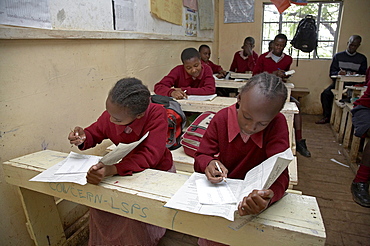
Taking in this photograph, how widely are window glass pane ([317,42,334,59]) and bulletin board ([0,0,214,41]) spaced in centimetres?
405

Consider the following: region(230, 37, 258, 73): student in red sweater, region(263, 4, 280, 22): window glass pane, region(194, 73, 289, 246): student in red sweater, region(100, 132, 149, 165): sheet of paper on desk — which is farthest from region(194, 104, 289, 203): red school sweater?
region(263, 4, 280, 22): window glass pane

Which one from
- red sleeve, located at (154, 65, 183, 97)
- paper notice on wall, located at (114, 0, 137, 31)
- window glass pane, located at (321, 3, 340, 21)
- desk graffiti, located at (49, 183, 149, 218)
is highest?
window glass pane, located at (321, 3, 340, 21)

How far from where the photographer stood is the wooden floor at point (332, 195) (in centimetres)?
192

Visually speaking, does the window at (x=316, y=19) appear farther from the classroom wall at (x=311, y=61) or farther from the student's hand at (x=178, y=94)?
the student's hand at (x=178, y=94)

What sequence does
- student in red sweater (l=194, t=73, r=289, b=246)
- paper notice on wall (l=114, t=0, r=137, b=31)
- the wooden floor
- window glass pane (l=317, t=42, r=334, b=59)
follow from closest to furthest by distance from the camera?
1. student in red sweater (l=194, t=73, r=289, b=246)
2. the wooden floor
3. paper notice on wall (l=114, t=0, r=137, b=31)
4. window glass pane (l=317, t=42, r=334, b=59)

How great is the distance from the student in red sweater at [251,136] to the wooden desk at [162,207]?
88 millimetres

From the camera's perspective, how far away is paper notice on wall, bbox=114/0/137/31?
7.63 ft

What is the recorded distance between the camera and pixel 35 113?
1.59 m

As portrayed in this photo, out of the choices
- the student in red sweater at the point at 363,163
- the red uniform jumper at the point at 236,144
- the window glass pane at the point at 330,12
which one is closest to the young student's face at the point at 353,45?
the window glass pane at the point at 330,12

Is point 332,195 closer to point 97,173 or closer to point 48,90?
point 97,173

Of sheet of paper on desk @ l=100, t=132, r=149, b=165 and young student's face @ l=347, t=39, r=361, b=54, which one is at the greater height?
young student's face @ l=347, t=39, r=361, b=54

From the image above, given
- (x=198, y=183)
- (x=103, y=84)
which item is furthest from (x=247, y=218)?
(x=103, y=84)

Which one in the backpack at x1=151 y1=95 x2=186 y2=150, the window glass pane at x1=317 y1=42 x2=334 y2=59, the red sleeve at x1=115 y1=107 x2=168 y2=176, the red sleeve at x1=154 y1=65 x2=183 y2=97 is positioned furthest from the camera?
the window glass pane at x1=317 y1=42 x2=334 y2=59

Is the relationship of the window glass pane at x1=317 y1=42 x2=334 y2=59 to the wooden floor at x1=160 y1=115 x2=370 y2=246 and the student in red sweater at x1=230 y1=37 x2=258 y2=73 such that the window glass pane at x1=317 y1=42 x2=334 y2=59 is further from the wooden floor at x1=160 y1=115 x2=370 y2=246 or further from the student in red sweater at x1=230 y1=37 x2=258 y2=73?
the wooden floor at x1=160 y1=115 x2=370 y2=246
